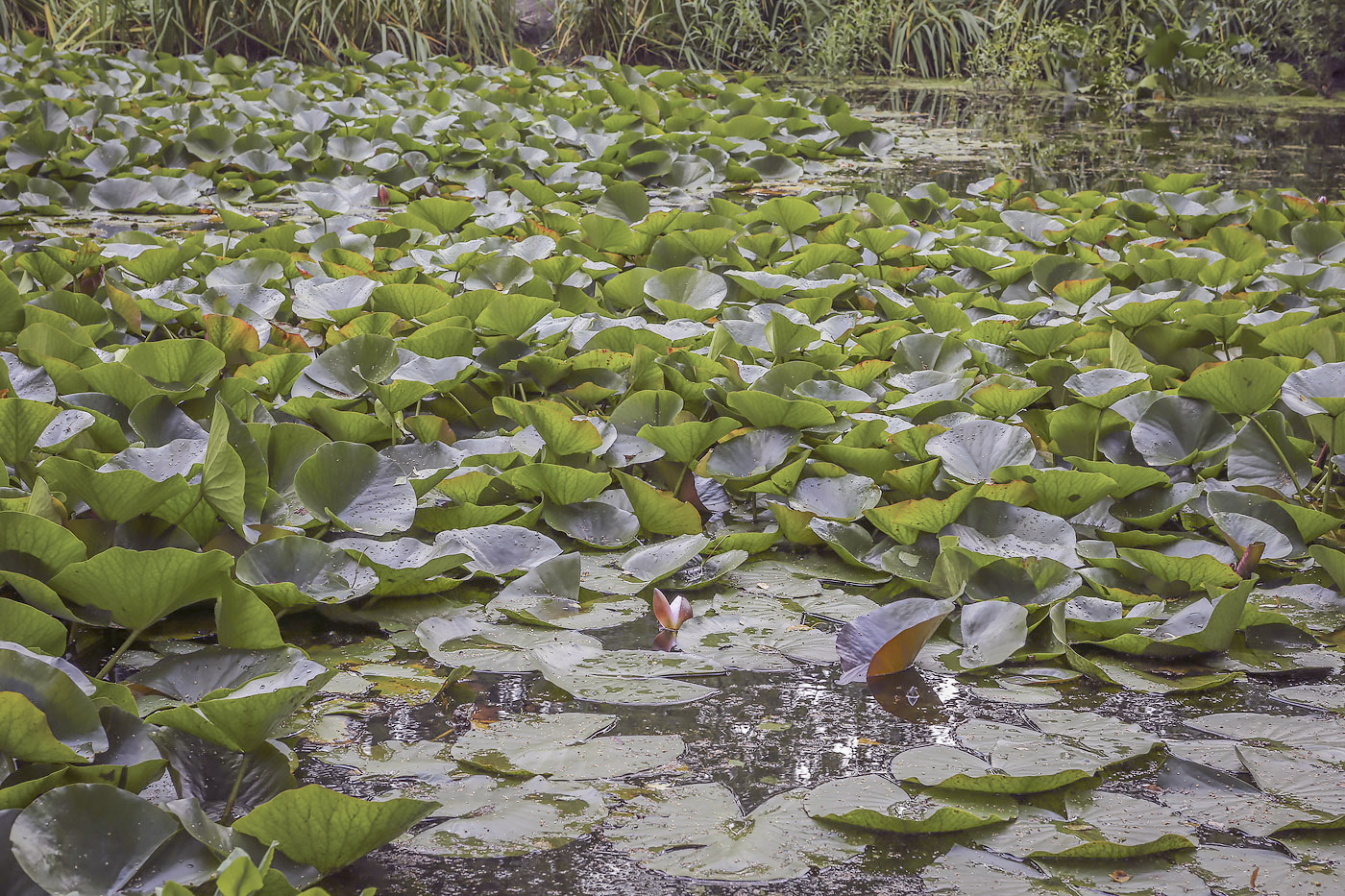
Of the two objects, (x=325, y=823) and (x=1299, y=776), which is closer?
(x=325, y=823)

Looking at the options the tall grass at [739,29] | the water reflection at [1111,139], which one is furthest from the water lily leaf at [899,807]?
the tall grass at [739,29]

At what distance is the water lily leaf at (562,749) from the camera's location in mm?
928

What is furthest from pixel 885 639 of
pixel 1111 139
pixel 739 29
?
pixel 739 29

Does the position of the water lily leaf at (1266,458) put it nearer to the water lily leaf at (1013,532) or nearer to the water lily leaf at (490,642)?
the water lily leaf at (1013,532)

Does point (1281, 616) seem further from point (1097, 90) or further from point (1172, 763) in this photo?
point (1097, 90)

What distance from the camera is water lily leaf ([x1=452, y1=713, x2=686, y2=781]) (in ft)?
→ 3.05

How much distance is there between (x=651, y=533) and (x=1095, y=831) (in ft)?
2.19

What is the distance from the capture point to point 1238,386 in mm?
1475

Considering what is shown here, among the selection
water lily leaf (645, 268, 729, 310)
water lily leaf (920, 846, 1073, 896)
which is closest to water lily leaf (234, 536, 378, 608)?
water lily leaf (920, 846, 1073, 896)

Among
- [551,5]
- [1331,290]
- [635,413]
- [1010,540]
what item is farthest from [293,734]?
[551,5]

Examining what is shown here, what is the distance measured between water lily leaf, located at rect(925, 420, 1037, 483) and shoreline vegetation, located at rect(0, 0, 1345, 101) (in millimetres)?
5099

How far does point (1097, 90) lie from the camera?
657 cm

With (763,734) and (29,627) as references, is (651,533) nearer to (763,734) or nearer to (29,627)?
(763,734)

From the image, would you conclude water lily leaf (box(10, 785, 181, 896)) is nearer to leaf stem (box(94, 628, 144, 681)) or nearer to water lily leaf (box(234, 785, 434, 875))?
water lily leaf (box(234, 785, 434, 875))
